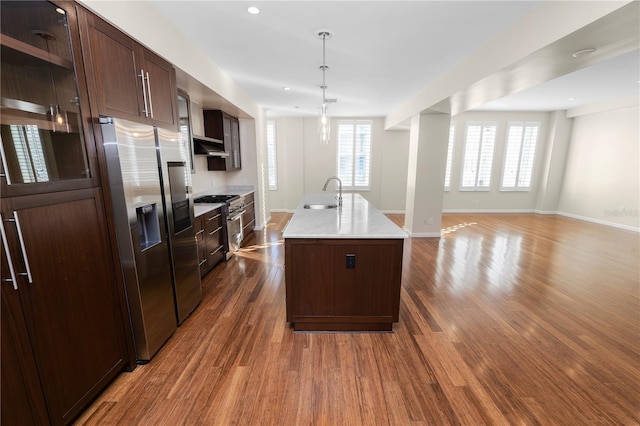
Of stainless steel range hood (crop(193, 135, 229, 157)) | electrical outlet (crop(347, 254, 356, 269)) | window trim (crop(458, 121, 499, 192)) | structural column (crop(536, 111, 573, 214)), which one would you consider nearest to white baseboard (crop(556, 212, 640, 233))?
structural column (crop(536, 111, 573, 214))

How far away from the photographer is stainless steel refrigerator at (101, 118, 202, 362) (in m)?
1.63

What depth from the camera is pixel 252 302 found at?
2795 mm

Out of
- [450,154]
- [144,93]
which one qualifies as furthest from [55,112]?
[450,154]

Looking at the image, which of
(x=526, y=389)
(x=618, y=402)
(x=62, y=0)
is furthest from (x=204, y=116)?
(x=618, y=402)

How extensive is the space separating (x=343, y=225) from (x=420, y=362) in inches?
48.6

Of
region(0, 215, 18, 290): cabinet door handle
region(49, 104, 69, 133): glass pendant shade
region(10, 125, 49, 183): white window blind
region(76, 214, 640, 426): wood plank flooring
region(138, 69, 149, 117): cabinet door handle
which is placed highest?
region(138, 69, 149, 117): cabinet door handle

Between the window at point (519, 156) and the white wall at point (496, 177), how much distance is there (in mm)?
124

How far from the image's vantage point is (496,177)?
24.2ft

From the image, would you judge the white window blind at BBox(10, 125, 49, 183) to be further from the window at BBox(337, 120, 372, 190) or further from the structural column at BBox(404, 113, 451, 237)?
the window at BBox(337, 120, 372, 190)

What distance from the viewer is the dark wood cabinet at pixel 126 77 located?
61.2 inches

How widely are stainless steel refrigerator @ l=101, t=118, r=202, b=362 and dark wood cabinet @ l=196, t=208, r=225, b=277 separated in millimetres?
732

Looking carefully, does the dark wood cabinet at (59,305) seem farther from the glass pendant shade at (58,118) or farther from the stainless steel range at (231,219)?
the stainless steel range at (231,219)

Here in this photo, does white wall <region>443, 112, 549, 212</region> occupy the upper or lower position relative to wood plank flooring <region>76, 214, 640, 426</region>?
upper

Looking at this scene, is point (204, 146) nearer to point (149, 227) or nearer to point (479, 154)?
point (149, 227)
